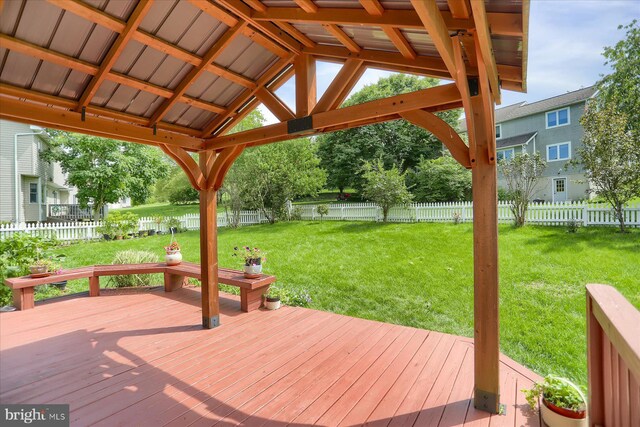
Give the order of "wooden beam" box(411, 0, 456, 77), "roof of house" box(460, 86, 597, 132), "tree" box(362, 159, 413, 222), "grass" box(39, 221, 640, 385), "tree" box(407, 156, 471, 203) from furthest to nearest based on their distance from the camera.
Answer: "roof of house" box(460, 86, 597, 132) → "tree" box(407, 156, 471, 203) → "tree" box(362, 159, 413, 222) → "grass" box(39, 221, 640, 385) → "wooden beam" box(411, 0, 456, 77)

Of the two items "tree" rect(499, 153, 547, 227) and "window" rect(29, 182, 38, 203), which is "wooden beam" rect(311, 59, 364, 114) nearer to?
"tree" rect(499, 153, 547, 227)

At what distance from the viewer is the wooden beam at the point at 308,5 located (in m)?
2.11

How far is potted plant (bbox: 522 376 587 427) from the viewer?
1990mm

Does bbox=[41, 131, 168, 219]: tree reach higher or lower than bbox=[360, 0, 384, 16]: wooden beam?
higher

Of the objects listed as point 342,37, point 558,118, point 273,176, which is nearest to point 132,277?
point 342,37

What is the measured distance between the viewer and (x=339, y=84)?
2826 millimetres

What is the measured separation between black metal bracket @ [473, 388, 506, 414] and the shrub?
5893 millimetres

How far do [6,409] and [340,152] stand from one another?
18.8 meters

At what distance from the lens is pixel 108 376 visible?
2.81 meters

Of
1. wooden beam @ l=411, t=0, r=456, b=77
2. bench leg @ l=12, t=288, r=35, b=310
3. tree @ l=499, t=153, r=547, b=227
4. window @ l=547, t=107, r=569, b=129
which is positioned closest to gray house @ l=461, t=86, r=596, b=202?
window @ l=547, t=107, r=569, b=129

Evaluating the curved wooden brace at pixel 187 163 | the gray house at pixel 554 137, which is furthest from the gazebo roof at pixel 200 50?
the gray house at pixel 554 137

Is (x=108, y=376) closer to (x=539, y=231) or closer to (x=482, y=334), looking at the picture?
(x=482, y=334)

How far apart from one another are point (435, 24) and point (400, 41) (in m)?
0.98

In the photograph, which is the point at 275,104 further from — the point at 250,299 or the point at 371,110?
the point at 250,299
